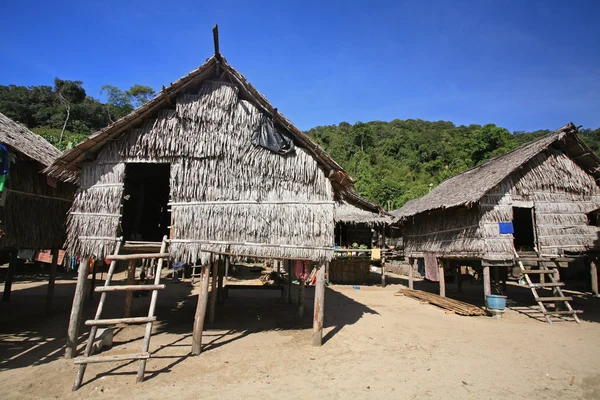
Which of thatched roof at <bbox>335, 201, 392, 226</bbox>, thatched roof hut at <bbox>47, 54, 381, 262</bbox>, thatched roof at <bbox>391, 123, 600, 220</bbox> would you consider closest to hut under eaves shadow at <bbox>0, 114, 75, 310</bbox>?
thatched roof hut at <bbox>47, 54, 381, 262</bbox>

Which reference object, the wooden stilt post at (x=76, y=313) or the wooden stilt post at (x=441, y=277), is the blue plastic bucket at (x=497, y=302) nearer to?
the wooden stilt post at (x=441, y=277)

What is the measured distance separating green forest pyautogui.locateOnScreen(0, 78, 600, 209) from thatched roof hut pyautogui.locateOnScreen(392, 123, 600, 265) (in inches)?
1019

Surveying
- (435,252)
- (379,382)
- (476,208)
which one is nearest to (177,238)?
(379,382)

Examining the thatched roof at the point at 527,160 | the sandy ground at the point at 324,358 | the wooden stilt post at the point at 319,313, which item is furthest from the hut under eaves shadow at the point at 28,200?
the thatched roof at the point at 527,160

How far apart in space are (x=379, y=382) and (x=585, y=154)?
13205 millimetres

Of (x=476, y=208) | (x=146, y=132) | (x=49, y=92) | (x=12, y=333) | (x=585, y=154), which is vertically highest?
(x=49, y=92)

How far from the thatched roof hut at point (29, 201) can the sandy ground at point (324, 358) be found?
2554 millimetres

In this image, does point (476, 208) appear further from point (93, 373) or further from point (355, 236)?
point (93, 373)

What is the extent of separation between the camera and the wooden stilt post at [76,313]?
702cm

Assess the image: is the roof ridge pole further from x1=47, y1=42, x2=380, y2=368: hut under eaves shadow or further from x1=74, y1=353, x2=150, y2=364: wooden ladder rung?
x1=74, y1=353, x2=150, y2=364: wooden ladder rung

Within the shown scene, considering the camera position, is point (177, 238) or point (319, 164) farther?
point (319, 164)

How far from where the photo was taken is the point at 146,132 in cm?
798

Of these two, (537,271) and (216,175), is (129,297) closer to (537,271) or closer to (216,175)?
(216,175)

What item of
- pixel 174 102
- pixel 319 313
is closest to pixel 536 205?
pixel 319 313
